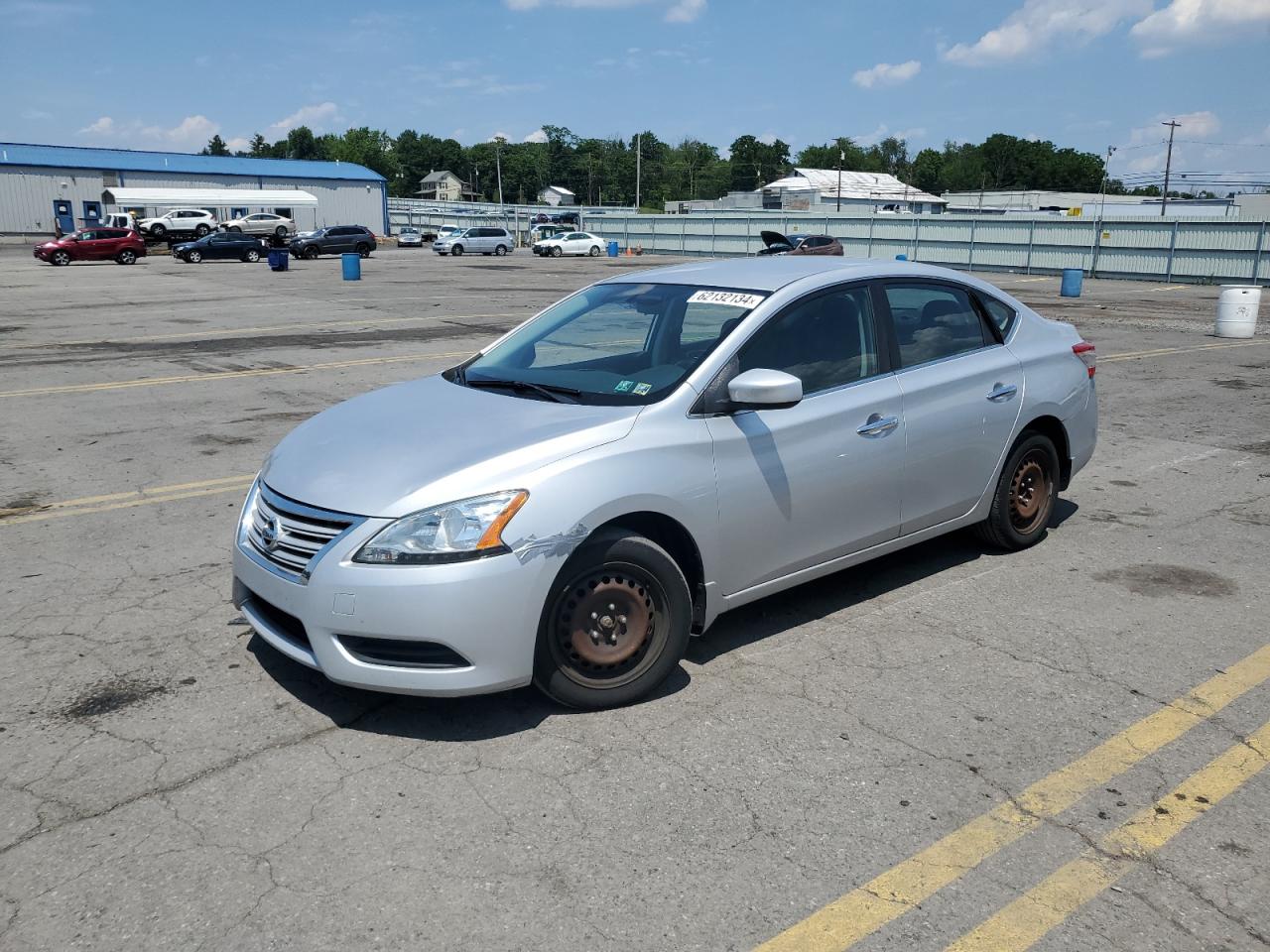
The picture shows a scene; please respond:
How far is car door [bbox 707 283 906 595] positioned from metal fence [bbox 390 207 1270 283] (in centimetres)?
3317

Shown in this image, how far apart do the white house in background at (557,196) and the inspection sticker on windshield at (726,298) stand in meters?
146

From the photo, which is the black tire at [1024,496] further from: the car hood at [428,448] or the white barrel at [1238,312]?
the white barrel at [1238,312]

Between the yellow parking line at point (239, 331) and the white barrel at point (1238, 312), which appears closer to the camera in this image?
the yellow parking line at point (239, 331)

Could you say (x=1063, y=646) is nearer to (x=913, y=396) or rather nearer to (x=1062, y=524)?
(x=913, y=396)

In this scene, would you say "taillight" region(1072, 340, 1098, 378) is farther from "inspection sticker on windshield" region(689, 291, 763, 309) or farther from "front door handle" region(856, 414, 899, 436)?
"inspection sticker on windshield" region(689, 291, 763, 309)

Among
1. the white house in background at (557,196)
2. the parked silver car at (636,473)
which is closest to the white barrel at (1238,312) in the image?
the parked silver car at (636,473)

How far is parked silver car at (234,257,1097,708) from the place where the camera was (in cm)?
364

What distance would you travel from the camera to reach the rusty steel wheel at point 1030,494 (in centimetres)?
579

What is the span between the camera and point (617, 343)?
5.06 metres

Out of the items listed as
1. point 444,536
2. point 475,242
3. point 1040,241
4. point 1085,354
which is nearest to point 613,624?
point 444,536

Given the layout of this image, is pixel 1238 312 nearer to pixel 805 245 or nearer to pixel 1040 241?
pixel 805 245

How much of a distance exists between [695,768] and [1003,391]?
2976mm

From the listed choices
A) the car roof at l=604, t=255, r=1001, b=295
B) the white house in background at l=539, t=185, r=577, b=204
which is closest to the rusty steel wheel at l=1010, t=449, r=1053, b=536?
the car roof at l=604, t=255, r=1001, b=295

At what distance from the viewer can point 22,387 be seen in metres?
11.6
